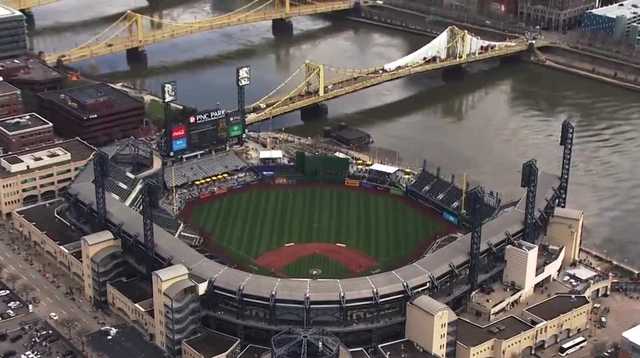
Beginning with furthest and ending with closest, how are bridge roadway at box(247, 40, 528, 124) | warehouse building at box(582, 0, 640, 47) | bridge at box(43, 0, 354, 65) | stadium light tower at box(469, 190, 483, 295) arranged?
1. warehouse building at box(582, 0, 640, 47)
2. bridge at box(43, 0, 354, 65)
3. bridge roadway at box(247, 40, 528, 124)
4. stadium light tower at box(469, 190, 483, 295)

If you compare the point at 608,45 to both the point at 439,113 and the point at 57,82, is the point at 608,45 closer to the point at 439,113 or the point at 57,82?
the point at 439,113

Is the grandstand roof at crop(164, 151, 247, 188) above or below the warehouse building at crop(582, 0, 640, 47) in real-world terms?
below

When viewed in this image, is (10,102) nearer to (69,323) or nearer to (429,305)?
(69,323)

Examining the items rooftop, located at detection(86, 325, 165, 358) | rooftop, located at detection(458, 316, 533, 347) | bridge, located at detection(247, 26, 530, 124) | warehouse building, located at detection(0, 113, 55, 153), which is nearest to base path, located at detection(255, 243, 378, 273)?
rooftop, located at detection(458, 316, 533, 347)

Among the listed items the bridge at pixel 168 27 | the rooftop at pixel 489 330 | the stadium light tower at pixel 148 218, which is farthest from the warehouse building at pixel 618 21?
the stadium light tower at pixel 148 218

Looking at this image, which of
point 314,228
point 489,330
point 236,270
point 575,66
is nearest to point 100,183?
point 236,270

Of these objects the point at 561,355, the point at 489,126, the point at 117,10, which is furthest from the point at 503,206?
the point at 117,10

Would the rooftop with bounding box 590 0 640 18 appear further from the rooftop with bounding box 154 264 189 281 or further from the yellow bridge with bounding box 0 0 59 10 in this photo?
the rooftop with bounding box 154 264 189 281
